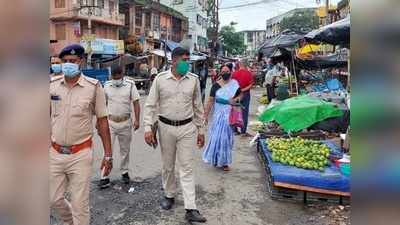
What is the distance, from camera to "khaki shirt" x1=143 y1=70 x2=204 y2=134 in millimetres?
4891

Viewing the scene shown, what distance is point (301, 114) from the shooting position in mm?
8094

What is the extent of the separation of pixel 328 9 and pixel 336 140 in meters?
18.7

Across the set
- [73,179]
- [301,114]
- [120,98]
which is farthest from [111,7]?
[73,179]

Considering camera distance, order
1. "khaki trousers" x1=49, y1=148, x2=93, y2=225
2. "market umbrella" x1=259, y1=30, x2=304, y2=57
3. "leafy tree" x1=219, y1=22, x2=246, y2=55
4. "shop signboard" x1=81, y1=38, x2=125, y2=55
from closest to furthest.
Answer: "khaki trousers" x1=49, y1=148, x2=93, y2=225 → "market umbrella" x1=259, y1=30, x2=304, y2=57 → "shop signboard" x1=81, y1=38, x2=125, y2=55 → "leafy tree" x1=219, y1=22, x2=246, y2=55

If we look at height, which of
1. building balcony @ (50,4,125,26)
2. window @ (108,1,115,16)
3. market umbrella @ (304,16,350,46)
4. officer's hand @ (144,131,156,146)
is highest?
window @ (108,1,115,16)

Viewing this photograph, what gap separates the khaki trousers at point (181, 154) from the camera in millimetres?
4707

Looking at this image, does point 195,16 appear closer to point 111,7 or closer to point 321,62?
point 111,7

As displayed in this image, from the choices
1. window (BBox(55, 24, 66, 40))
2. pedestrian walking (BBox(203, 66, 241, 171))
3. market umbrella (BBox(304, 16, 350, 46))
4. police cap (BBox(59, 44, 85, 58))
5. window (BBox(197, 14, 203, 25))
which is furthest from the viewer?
window (BBox(197, 14, 203, 25))

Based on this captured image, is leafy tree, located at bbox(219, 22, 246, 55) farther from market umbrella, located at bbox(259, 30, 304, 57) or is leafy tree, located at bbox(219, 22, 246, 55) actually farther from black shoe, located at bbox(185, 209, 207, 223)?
black shoe, located at bbox(185, 209, 207, 223)

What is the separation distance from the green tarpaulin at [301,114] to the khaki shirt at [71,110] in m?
5.04

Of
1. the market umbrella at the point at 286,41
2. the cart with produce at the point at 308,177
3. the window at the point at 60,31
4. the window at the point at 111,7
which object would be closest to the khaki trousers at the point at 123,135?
the cart with produce at the point at 308,177

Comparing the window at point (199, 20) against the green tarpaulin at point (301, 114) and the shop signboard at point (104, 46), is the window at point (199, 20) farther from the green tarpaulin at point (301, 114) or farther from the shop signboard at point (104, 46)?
the green tarpaulin at point (301, 114)

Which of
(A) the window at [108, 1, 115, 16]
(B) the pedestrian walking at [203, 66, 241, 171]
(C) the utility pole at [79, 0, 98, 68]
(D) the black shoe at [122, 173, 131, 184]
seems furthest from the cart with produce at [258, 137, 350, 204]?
(A) the window at [108, 1, 115, 16]

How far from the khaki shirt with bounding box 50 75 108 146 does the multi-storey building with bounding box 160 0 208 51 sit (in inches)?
2372
